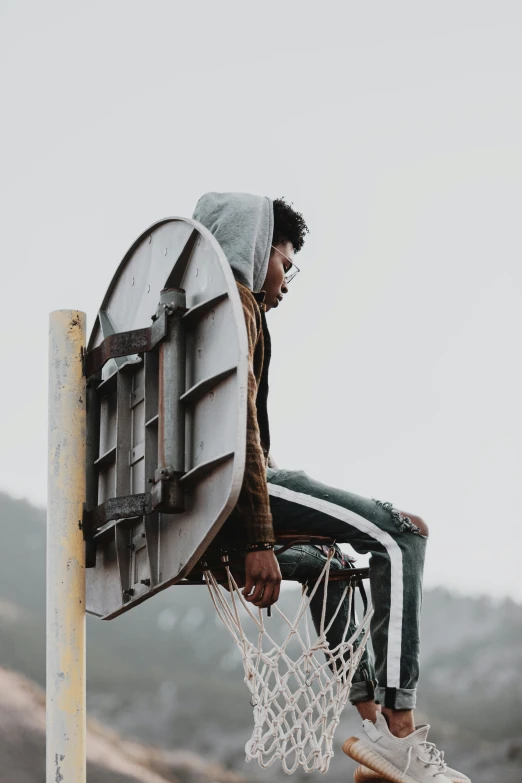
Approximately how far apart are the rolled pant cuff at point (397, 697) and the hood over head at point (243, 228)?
3.95 feet

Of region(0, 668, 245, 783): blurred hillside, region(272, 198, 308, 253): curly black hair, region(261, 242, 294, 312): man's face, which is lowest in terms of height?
region(0, 668, 245, 783): blurred hillside

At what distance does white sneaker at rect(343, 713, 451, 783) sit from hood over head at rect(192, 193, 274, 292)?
1.33 meters

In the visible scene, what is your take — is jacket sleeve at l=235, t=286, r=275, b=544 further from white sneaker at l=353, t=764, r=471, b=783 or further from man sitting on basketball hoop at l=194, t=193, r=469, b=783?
white sneaker at l=353, t=764, r=471, b=783

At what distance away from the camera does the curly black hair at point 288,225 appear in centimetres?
382

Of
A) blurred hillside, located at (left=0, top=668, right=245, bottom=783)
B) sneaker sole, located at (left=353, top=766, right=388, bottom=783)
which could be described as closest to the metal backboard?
sneaker sole, located at (left=353, top=766, right=388, bottom=783)

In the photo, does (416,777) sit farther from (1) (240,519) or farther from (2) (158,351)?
(2) (158,351)

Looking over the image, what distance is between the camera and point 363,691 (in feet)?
12.4

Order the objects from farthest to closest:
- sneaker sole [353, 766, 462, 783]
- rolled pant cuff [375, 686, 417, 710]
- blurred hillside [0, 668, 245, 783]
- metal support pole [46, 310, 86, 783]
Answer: blurred hillside [0, 668, 245, 783], sneaker sole [353, 766, 462, 783], rolled pant cuff [375, 686, 417, 710], metal support pole [46, 310, 86, 783]

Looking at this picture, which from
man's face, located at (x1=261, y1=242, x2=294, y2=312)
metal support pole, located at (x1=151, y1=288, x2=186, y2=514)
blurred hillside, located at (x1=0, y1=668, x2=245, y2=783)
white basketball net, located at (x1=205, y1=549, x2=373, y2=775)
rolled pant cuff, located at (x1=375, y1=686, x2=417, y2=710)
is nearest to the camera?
metal support pole, located at (x1=151, y1=288, x2=186, y2=514)

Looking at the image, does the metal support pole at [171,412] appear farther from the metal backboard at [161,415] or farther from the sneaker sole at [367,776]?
the sneaker sole at [367,776]

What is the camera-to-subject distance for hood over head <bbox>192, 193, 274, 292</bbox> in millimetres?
3340

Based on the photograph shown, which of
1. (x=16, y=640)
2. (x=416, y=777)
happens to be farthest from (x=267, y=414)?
(x=16, y=640)

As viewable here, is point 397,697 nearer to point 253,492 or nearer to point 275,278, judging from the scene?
point 253,492

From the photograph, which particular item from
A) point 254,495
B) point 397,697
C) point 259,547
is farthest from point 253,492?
point 397,697
